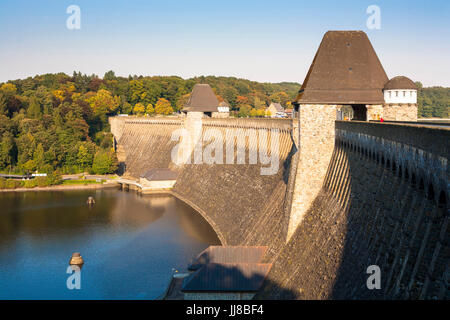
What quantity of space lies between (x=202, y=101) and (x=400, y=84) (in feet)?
144

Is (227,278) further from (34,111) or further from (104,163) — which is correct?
(34,111)

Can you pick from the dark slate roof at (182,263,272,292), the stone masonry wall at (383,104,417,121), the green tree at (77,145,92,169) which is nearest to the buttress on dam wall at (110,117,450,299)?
the dark slate roof at (182,263,272,292)

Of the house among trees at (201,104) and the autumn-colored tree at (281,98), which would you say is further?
the autumn-colored tree at (281,98)

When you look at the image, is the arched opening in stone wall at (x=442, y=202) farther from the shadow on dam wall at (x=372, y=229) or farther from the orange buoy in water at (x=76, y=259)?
the orange buoy in water at (x=76, y=259)

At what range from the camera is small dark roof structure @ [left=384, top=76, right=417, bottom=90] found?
2762cm

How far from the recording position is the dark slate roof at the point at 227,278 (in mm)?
25703

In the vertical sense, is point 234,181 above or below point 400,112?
below

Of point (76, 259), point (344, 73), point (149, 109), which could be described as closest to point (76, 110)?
point (149, 109)

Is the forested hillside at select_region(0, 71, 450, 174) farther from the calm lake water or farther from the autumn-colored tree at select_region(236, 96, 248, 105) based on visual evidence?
the calm lake water

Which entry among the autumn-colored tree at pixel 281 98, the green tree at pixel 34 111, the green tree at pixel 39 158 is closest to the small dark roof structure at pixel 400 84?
the green tree at pixel 39 158

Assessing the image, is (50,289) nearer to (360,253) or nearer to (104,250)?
(104,250)

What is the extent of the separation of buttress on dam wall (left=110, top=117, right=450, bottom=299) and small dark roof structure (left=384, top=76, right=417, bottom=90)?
12.7 feet

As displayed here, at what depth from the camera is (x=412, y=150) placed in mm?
17062
